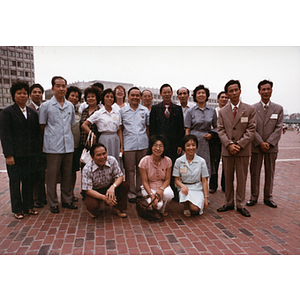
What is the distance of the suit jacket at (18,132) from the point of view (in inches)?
137

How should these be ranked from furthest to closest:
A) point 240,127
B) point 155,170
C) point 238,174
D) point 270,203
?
point 270,203, point 238,174, point 240,127, point 155,170

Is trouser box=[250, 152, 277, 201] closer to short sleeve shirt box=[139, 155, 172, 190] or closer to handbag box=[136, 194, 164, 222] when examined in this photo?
short sleeve shirt box=[139, 155, 172, 190]

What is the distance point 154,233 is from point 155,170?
3.23ft

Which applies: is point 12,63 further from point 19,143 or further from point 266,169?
point 266,169

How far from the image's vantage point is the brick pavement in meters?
2.87

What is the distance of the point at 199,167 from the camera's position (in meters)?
3.89

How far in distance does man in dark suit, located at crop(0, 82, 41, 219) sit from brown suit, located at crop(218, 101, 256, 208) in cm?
307

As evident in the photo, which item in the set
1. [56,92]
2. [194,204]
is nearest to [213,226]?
[194,204]

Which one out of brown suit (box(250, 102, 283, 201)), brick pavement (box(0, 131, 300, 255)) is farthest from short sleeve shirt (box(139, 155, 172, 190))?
brown suit (box(250, 102, 283, 201))

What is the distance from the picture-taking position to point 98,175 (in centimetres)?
371

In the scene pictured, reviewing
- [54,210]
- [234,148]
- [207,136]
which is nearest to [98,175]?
[54,210]

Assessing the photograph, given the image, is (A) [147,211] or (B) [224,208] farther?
(B) [224,208]

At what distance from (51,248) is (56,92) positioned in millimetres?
2345

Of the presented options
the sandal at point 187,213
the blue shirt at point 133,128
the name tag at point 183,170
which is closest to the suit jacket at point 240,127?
the name tag at point 183,170
